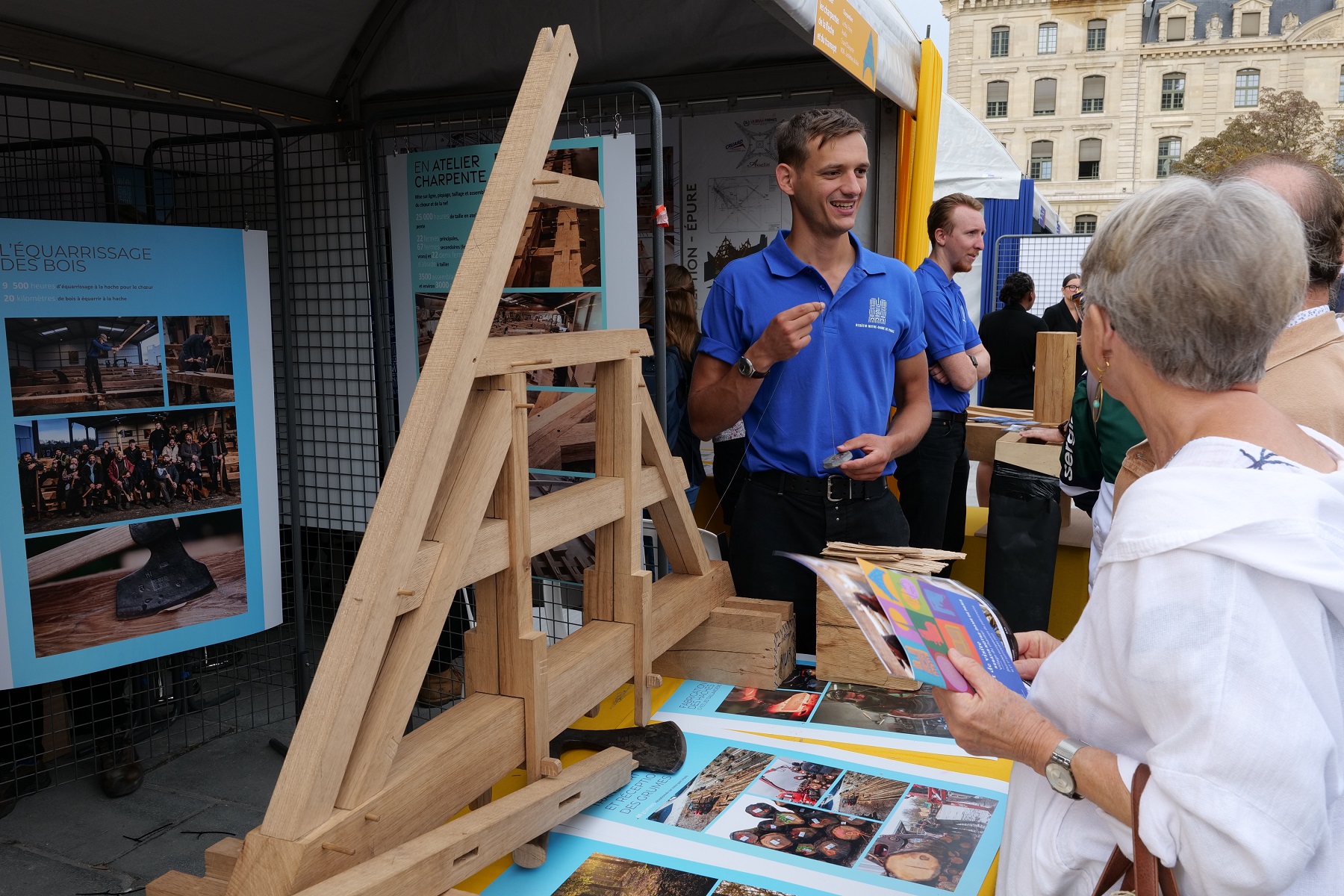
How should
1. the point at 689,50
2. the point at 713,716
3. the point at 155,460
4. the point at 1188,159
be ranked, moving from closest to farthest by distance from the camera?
1. the point at 713,716
2. the point at 155,460
3. the point at 689,50
4. the point at 1188,159

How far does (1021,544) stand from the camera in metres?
3.67

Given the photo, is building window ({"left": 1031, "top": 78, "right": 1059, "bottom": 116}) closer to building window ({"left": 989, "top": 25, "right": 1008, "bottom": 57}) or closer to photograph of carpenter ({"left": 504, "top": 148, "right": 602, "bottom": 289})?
building window ({"left": 989, "top": 25, "right": 1008, "bottom": 57})

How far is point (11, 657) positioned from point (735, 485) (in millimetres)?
2211

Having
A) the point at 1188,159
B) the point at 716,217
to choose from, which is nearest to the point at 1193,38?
the point at 1188,159

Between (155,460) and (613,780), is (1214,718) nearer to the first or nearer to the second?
(613,780)

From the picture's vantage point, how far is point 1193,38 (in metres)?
54.7

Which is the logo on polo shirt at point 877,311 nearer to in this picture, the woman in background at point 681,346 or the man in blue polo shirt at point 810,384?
the man in blue polo shirt at point 810,384

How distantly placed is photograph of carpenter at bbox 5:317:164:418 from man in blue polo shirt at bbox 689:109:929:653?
5.43 ft

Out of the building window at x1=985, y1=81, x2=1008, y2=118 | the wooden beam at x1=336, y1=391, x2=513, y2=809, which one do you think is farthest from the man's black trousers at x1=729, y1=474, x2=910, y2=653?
the building window at x1=985, y1=81, x2=1008, y2=118

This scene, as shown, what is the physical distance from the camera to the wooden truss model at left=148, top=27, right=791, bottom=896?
3.54 ft

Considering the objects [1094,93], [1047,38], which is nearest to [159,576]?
[1094,93]

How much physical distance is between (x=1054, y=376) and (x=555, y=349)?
3.02 metres

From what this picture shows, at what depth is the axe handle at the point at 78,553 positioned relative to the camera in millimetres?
2719

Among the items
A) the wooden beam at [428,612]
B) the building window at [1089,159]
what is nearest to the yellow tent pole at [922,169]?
the wooden beam at [428,612]
